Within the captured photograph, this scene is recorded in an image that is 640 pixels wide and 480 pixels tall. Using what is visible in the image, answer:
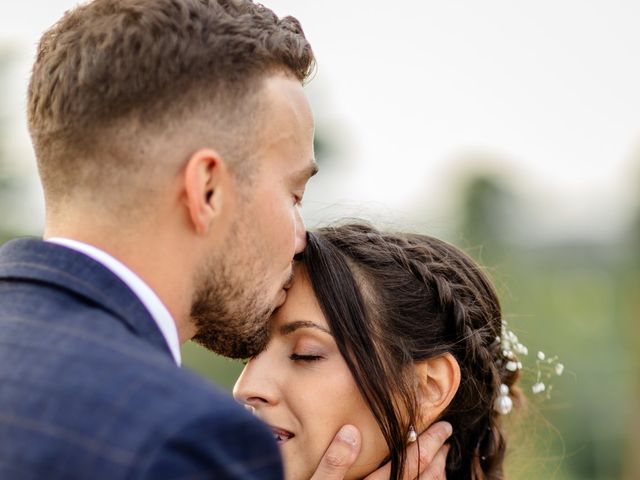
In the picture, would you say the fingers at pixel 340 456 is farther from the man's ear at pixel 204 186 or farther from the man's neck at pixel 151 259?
the man's ear at pixel 204 186

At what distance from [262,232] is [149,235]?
39 centimetres

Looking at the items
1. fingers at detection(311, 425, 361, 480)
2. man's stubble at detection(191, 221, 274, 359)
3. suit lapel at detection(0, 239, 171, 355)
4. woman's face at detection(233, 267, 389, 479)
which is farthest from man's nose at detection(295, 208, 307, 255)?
suit lapel at detection(0, 239, 171, 355)

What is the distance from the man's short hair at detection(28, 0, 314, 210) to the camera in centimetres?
287

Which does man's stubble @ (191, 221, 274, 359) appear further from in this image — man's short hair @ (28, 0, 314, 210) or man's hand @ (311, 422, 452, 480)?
man's hand @ (311, 422, 452, 480)

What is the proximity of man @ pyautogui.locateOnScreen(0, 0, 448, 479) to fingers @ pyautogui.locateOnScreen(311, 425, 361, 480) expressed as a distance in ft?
2.46

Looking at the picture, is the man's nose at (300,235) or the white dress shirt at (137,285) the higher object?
the white dress shirt at (137,285)

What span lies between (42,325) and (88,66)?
2.81 ft

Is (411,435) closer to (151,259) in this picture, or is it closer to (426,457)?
(426,457)

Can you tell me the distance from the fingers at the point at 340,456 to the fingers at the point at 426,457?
0.56 feet

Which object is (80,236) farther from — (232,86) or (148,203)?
(232,86)

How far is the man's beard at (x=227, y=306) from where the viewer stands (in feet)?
9.73

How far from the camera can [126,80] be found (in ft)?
9.37

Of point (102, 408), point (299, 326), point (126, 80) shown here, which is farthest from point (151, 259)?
point (299, 326)

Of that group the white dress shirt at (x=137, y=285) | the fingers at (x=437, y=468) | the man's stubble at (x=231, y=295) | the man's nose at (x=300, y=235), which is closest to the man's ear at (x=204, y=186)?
the man's stubble at (x=231, y=295)
